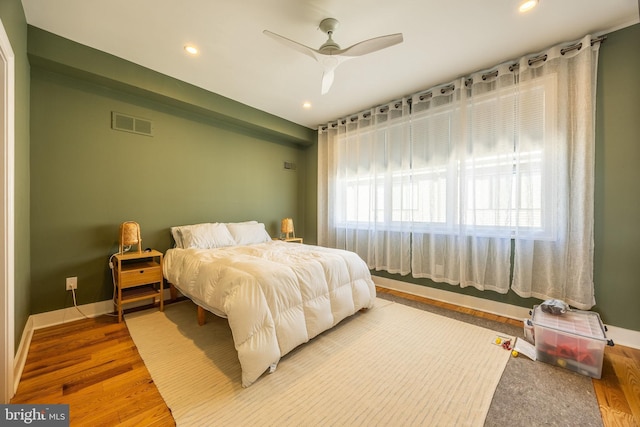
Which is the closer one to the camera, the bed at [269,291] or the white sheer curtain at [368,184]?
the bed at [269,291]

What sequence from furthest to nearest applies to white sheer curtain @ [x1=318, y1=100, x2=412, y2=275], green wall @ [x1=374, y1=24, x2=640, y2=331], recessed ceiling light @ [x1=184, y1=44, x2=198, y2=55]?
1. white sheer curtain @ [x1=318, y1=100, x2=412, y2=275]
2. recessed ceiling light @ [x1=184, y1=44, x2=198, y2=55]
3. green wall @ [x1=374, y1=24, x2=640, y2=331]

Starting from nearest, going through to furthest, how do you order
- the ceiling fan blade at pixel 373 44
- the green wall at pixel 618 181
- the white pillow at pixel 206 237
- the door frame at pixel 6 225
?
the door frame at pixel 6 225
the ceiling fan blade at pixel 373 44
the green wall at pixel 618 181
the white pillow at pixel 206 237

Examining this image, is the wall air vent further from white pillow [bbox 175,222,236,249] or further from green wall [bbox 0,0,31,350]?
white pillow [bbox 175,222,236,249]

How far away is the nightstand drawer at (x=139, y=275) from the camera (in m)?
2.36

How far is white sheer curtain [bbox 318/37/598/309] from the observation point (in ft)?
6.92

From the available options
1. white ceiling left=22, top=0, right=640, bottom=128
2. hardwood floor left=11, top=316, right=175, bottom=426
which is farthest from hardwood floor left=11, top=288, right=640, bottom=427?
white ceiling left=22, top=0, right=640, bottom=128

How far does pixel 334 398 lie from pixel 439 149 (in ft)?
9.06

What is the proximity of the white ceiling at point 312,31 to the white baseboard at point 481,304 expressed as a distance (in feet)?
8.29

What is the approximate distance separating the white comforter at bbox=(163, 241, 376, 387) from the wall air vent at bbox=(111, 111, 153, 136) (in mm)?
1494

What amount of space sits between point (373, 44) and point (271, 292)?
199 cm

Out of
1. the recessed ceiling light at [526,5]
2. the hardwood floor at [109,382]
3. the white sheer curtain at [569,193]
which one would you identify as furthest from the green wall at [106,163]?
the white sheer curtain at [569,193]

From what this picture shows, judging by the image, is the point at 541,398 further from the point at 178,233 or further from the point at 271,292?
the point at 178,233

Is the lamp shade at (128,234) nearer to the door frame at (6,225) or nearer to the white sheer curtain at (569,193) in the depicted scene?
the door frame at (6,225)

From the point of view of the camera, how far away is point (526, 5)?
1.76 m
